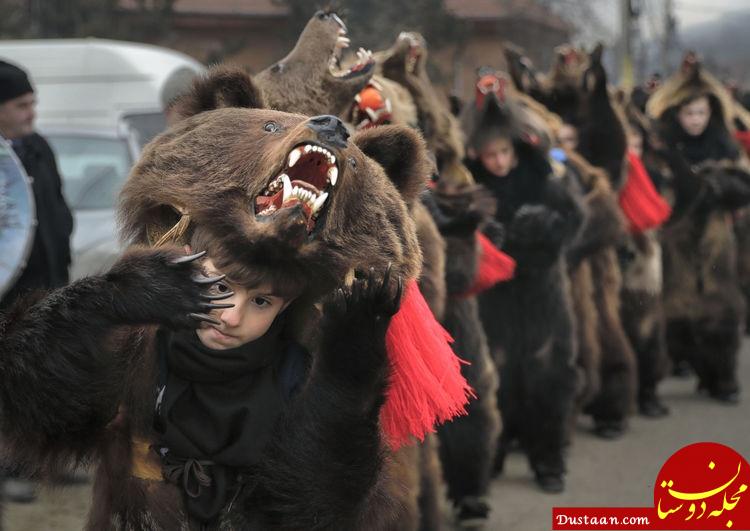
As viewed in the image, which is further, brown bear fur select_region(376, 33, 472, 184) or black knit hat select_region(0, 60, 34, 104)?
black knit hat select_region(0, 60, 34, 104)

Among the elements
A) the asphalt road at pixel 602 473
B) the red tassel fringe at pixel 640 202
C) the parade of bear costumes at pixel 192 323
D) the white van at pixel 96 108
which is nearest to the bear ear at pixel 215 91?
the parade of bear costumes at pixel 192 323

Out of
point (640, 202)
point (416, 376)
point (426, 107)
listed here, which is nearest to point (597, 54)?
point (640, 202)

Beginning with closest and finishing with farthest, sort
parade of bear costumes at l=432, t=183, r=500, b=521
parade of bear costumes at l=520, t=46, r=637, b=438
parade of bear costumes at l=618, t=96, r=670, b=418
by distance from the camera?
parade of bear costumes at l=432, t=183, r=500, b=521, parade of bear costumes at l=520, t=46, r=637, b=438, parade of bear costumes at l=618, t=96, r=670, b=418

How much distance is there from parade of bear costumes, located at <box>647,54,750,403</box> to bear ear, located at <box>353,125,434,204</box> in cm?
571

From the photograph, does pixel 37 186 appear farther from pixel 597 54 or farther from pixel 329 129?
pixel 329 129

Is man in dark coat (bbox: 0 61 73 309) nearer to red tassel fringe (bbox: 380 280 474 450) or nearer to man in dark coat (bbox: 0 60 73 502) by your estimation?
man in dark coat (bbox: 0 60 73 502)

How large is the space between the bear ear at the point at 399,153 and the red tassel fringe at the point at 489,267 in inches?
88.4

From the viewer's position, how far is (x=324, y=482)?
238cm

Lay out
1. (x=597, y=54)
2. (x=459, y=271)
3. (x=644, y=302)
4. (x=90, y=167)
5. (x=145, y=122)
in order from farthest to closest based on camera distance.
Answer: (x=145, y=122) → (x=90, y=167) → (x=644, y=302) → (x=597, y=54) → (x=459, y=271)

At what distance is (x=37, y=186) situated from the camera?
5691 millimetres

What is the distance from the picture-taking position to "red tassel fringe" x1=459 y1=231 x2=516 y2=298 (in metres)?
5.02

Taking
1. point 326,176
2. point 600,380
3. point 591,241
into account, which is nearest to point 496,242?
point 591,241

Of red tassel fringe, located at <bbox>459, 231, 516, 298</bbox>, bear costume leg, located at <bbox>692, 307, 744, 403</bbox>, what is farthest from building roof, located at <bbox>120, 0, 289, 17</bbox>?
red tassel fringe, located at <bbox>459, 231, 516, 298</bbox>

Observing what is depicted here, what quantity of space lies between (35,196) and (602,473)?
359cm
